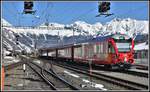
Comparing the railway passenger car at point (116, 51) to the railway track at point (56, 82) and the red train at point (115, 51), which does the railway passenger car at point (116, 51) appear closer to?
the red train at point (115, 51)

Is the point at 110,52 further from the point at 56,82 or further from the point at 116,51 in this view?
the point at 56,82

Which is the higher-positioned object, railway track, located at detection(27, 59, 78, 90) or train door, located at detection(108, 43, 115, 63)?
train door, located at detection(108, 43, 115, 63)

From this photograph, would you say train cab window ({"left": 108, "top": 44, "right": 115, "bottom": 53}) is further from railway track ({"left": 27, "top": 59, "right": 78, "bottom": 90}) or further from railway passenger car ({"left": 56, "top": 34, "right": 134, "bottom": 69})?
railway track ({"left": 27, "top": 59, "right": 78, "bottom": 90})

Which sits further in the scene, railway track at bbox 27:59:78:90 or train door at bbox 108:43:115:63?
train door at bbox 108:43:115:63

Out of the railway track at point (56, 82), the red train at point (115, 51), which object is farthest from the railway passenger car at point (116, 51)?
the railway track at point (56, 82)

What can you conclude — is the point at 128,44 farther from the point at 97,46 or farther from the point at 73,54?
the point at 73,54

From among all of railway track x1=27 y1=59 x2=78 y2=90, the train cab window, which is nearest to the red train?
the train cab window

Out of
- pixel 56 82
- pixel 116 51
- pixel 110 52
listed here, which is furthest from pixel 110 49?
pixel 56 82

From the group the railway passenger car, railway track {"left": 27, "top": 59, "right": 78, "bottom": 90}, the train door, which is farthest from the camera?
the train door

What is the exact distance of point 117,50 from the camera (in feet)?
115

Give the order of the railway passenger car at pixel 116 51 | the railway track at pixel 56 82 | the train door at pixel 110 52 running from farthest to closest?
the train door at pixel 110 52 → the railway passenger car at pixel 116 51 → the railway track at pixel 56 82

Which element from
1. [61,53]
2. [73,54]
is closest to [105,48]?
[73,54]

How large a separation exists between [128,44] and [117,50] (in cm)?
133

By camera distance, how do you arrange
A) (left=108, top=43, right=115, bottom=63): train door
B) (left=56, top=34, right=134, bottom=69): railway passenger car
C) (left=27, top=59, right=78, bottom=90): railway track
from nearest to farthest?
(left=27, top=59, right=78, bottom=90): railway track
(left=56, top=34, right=134, bottom=69): railway passenger car
(left=108, top=43, right=115, bottom=63): train door
